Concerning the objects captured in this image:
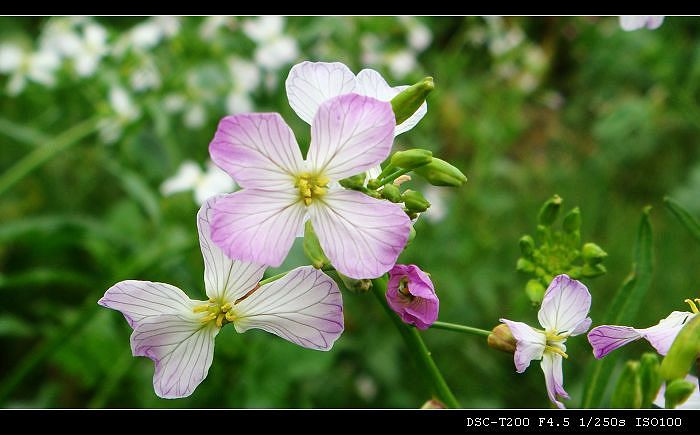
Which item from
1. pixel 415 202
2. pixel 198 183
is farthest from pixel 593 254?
pixel 198 183

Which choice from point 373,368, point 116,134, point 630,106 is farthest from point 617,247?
point 116,134

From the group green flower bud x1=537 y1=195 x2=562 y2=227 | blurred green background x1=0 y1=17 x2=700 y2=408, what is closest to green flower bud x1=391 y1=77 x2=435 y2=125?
green flower bud x1=537 y1=195 x2=562 y2=227

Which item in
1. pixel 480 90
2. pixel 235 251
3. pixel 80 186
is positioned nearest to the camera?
pixel 235 251

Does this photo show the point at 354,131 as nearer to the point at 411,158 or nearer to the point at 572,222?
the point at 411,158

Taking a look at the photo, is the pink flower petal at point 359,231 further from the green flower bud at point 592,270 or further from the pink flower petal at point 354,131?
the green flower bud at point 592,270

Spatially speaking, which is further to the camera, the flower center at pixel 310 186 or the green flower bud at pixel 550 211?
the green flower bud at pixel 550 211

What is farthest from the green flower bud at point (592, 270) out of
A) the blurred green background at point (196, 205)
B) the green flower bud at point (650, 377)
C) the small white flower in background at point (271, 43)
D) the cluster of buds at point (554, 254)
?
the small white flower in background at point (271, 43)

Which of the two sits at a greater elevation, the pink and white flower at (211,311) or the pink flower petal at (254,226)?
the pink flower petal at (254,226)
